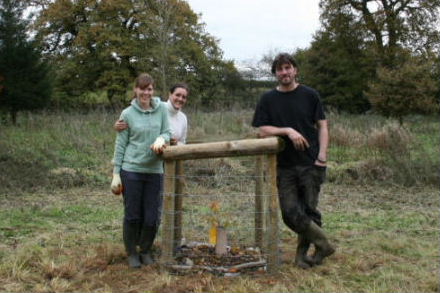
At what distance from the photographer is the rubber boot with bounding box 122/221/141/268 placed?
4527mm

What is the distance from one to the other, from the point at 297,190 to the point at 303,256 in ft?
2.01

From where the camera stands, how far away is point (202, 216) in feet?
21.8

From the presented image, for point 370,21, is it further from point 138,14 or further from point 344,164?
point 344,164

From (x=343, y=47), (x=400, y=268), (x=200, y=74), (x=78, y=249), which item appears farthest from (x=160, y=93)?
(x=343, y=47)

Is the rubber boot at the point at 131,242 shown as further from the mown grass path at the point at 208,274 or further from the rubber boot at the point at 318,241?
the rubber boot at the point at 318,241

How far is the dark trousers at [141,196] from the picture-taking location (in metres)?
4.41

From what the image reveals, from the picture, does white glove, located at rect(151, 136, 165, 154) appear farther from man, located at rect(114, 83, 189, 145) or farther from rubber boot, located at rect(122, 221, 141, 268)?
rubber boot, located at rect(122, 221, 141, 268)

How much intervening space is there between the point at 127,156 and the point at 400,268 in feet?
Answer: 8.20

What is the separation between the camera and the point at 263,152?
4195 millimetres

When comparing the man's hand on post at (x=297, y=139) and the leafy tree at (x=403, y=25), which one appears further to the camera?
the leafy tree at (x=403, y=25)

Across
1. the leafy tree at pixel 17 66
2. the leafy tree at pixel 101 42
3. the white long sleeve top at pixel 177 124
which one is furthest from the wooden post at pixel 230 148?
the leafy tree at pixel 101 42

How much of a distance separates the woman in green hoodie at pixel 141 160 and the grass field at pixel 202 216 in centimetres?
42

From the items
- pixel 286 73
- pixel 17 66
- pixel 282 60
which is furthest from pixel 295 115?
pixel 17 66

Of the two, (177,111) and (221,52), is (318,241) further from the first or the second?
(221,52)
